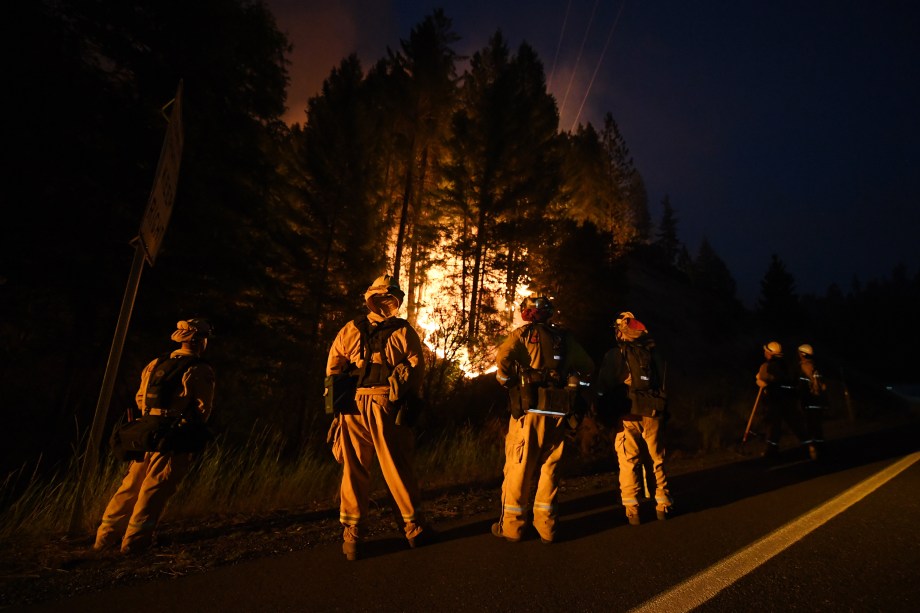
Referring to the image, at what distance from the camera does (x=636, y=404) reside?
5074 mm

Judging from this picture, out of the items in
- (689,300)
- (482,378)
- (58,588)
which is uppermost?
(689,300)

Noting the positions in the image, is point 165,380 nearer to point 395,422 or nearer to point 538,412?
point 395,422

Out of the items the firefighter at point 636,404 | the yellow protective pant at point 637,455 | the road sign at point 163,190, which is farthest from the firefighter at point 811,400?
the road sign at point 163,190

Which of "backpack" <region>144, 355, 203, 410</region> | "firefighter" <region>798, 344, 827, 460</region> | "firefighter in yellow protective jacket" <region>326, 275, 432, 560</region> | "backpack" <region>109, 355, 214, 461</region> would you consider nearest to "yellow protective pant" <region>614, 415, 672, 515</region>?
"firefighter in yellow protective jacket" <region>326, 275, 432, 560</region>

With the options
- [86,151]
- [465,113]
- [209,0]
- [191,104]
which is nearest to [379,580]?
[86,151]

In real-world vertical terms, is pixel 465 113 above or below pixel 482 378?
above

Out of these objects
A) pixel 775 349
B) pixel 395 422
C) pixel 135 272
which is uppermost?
pixel 775 349

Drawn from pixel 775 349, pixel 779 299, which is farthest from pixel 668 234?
pixel 775 349

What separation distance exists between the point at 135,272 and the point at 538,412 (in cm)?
401

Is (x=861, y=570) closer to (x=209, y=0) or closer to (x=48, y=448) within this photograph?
(x=48, y=448)

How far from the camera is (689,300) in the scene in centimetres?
4525

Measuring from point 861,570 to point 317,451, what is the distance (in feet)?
28.4

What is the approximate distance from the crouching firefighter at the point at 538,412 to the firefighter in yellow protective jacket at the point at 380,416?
0.80m

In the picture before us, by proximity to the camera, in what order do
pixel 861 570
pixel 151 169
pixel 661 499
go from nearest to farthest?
pixel 861 570 < pixel 661 499 < pixel 151 169
